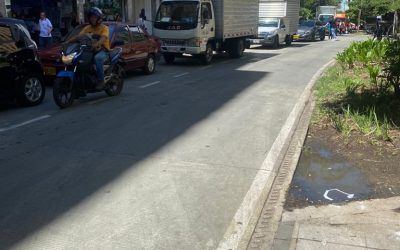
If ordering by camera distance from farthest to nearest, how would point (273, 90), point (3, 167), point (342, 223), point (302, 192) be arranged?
1. point (273, 90)
2. point (3, 167)
3. point (302, 192)
4. point (342, 223)

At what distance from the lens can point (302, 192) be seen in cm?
516

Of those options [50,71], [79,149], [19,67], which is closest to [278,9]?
[50,71]

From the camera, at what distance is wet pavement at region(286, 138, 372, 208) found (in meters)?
4.96

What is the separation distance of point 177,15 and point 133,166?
498 inches

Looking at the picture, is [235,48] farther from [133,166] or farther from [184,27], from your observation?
[133,166]

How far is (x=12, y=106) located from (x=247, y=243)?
724cm

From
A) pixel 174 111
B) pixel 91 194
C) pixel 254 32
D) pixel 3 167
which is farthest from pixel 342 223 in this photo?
pixel 254 32

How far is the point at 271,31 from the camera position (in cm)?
2756

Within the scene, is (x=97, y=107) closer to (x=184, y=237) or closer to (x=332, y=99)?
(x=332, y=99)

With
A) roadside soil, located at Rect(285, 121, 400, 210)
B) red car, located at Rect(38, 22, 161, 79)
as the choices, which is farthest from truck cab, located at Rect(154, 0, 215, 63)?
roadside soil, located at Rect(285, 121, 400, 210)

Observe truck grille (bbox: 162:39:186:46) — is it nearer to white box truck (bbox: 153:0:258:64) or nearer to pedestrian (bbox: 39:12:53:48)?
white box truck (bbox: 153:0:258:64)

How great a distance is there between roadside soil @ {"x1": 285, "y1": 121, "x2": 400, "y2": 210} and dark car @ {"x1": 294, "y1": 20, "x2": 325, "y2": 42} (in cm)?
2761

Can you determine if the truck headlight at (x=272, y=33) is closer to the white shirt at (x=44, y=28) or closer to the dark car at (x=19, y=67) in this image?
the white shirt at (x=44, y=28)

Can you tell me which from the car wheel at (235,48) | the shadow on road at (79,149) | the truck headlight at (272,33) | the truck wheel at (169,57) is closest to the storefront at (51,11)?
the truck wheel at (169,57)
